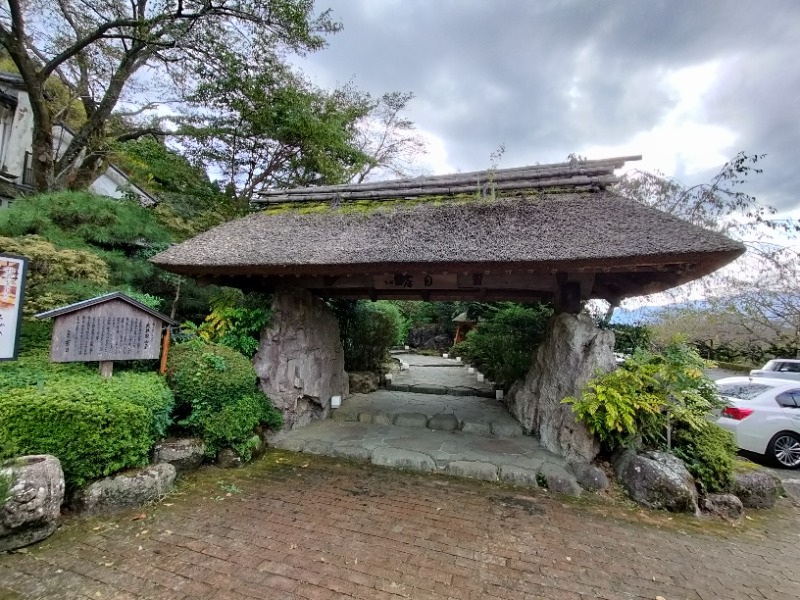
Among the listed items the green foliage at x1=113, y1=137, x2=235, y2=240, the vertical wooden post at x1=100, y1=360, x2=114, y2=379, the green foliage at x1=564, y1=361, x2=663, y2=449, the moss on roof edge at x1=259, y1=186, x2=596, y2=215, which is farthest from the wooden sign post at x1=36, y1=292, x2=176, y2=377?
the green foliage at x1=564, y1=361, x2=663, y2=449

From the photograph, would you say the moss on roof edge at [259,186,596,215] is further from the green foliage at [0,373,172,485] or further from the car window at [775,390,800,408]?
the car window at [775,390,800,408]

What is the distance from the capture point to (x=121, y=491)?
3.69m

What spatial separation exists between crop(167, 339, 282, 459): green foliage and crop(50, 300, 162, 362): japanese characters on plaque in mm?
457

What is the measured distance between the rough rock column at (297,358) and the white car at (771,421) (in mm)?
7111

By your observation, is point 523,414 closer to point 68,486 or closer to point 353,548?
point 353,548

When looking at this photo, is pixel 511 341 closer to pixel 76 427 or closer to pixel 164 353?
pixel 164 353

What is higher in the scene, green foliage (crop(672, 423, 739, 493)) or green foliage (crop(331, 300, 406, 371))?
green foliage (crop(331, 300, 406, 371))

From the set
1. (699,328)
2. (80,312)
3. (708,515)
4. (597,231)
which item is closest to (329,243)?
(80,312)

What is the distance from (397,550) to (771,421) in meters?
7.12

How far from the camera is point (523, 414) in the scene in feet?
21.0

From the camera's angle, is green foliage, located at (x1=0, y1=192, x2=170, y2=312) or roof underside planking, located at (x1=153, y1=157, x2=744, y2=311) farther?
green foliage, located at (x1=0, y1=192, x2=170, y2=312)

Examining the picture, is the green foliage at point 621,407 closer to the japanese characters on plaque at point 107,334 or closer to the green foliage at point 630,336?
the green foliage at point 630,336

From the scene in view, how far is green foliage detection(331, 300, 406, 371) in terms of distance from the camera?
929cm

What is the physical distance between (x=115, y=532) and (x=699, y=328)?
21.6 m
